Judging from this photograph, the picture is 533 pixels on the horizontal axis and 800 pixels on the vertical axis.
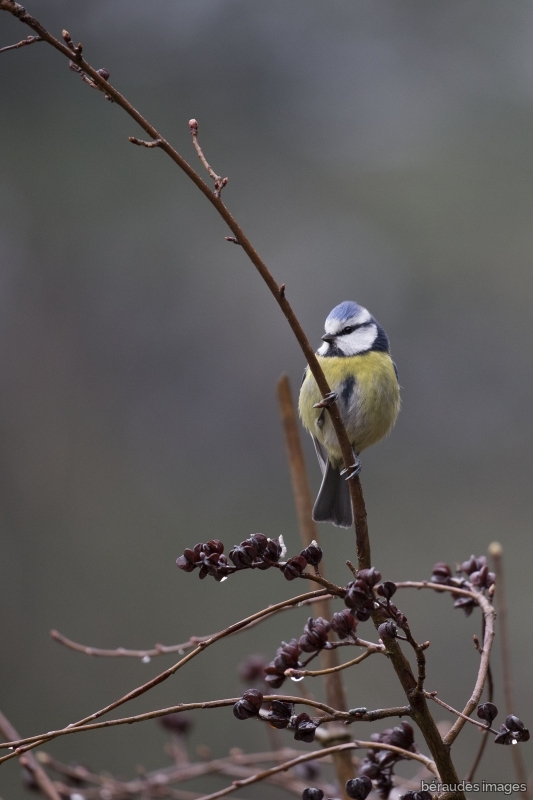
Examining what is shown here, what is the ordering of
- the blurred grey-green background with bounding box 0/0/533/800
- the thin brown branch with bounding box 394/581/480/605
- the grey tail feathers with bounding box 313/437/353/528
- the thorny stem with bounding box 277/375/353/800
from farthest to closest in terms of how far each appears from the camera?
1. the blurred grey-green background with bounding box 0/0/533/800
2. the grey tail feathers with bounding box 313/437/353/528
3. the thorny stem with bounding box 277/375/353/800
4. the thin brown branch with bounding box 394/581/480/605

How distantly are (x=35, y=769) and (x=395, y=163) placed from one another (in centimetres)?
329

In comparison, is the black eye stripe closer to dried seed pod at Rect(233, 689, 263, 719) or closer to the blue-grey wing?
the blue-grey wing

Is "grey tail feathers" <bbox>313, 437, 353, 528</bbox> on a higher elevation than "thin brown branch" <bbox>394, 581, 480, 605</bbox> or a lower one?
higher

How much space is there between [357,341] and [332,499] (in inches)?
10.9

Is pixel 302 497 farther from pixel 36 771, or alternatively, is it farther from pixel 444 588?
pixel 36 771

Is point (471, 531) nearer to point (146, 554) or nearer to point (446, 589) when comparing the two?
point (146, 554)

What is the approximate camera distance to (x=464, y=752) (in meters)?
2.31

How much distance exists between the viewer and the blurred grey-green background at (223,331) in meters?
2.61

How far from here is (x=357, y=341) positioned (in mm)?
1333

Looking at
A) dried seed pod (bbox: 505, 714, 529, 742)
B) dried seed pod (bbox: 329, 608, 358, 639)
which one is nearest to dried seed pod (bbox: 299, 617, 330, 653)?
dried seed pod (bbox: 329, 608, 358, 639)

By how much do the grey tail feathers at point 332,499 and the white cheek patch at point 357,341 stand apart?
172 millimetres

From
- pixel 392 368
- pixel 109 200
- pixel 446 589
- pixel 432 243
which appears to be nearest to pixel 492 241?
pixel 432 243

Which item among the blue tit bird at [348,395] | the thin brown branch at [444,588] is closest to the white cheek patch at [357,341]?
the blue tit bird at [348,395]

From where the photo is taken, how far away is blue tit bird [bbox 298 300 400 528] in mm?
1277
